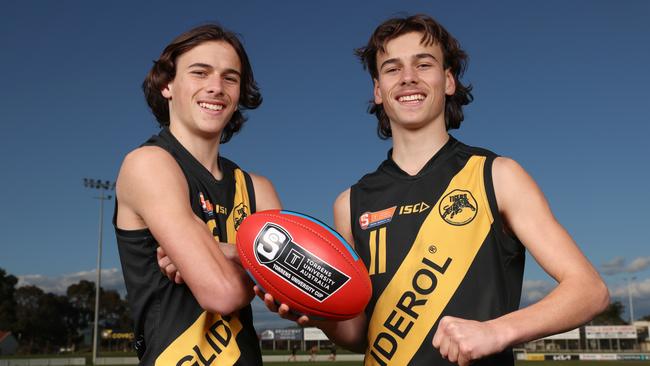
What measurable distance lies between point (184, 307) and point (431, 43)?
1.87 meters

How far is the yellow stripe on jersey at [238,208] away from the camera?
3068 mm

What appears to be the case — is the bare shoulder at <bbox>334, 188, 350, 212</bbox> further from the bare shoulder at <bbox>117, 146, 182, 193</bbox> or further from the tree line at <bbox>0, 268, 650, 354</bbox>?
the tree line at <bbox>0, 268, 650, 354</bbox>

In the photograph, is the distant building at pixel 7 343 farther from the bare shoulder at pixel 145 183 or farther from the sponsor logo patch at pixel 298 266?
the sponsor logo patch at pixel 298 266

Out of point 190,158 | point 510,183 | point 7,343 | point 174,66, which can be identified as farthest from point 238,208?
point 7,343

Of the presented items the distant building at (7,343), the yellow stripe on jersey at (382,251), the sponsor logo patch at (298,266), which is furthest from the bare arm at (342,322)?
the distant building at (7,343)

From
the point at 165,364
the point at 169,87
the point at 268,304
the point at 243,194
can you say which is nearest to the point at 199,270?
the point at 268,304

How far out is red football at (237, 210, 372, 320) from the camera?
2514mm

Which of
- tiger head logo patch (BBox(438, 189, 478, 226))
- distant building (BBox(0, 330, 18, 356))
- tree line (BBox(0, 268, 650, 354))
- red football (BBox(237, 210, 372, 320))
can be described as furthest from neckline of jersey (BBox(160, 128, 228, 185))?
distant building (BBox(0, 330, 18, 356))

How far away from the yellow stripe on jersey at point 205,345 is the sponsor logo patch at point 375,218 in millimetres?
864

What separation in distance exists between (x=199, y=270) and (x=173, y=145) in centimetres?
88

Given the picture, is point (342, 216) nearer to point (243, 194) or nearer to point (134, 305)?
point (243, 194)

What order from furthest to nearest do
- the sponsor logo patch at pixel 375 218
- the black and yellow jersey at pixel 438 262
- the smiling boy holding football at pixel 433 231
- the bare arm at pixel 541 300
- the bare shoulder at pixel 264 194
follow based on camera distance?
1. the bare shoulder at pixel 264 194
2. the sponsor logo patch at pixel 375 218
3. the black and yellow jersey at pixel 438 262
4. the smiling boy holding football at pixel 433 231
5. the bare arm at pixel 541 300

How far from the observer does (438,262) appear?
290 centimetres

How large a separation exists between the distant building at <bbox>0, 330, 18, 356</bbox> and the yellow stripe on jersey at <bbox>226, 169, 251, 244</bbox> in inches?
2911
